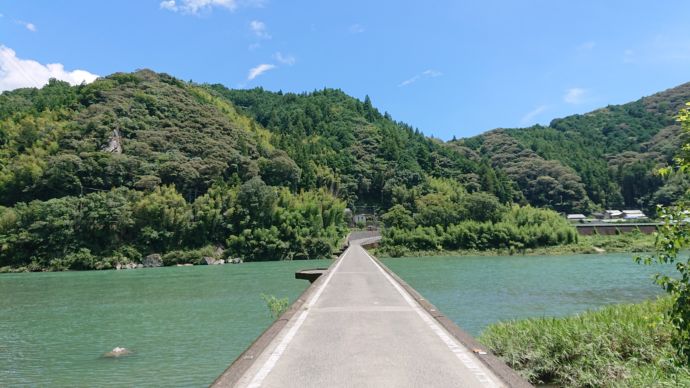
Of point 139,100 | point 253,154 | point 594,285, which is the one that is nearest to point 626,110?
point 253,154

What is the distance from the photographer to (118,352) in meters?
12.8

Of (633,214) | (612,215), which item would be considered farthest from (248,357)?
(633,214)

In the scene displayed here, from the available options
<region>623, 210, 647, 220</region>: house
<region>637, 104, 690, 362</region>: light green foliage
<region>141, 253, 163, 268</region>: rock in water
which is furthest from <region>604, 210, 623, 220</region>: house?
<region>637, 104, 690, 362</region>: light green foliage

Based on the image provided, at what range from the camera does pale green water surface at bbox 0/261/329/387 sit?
10891 mm

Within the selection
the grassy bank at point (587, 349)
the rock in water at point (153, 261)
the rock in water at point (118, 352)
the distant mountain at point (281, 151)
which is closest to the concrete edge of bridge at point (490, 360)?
the grassy bank at point (587, 349)

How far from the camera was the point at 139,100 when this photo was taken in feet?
309

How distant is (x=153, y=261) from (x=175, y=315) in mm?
43273

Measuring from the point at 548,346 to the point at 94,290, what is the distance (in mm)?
30389

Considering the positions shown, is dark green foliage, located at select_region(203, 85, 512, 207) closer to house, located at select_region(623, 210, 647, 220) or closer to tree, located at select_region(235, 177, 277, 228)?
tree, located at select_region(235, 177, 277, 228)

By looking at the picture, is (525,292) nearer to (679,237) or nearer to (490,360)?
(490,360)

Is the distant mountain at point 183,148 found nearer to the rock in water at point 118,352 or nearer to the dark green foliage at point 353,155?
the dark green foliage at point 353,155

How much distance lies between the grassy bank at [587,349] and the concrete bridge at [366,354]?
1.38m

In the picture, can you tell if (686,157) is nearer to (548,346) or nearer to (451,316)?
(548,346)

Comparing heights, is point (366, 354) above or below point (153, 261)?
above
